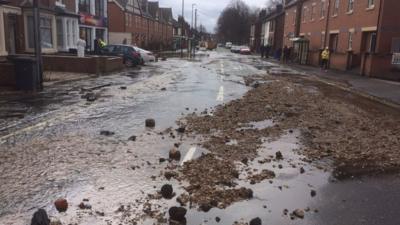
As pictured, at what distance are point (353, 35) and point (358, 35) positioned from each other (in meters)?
1.19

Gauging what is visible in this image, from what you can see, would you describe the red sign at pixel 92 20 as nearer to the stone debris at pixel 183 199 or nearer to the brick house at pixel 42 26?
the brick house at pixel 42 26

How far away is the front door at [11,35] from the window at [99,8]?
69.7ft

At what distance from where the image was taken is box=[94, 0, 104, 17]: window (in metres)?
49.5

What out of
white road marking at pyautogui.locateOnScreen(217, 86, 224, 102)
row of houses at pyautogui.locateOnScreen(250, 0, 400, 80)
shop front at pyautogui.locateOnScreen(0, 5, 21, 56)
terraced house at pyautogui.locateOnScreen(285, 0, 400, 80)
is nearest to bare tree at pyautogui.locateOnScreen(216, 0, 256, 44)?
row of houses at pyautogui.locateOnScreen(250, 0, 400, 80)

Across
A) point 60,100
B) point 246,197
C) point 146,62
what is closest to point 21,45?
point 146,62

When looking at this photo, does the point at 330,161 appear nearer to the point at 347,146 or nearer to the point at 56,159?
the point at 347,146

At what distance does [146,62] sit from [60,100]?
2281 cm

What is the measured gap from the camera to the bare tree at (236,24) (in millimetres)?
141750

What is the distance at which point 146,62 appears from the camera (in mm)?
36406

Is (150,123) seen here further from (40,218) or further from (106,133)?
(40,218)

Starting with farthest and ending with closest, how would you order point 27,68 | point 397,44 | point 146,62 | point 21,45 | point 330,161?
1. point 146,62
2. point 21,45
3. point 397,44
4. point 27,68
5. point 330,161

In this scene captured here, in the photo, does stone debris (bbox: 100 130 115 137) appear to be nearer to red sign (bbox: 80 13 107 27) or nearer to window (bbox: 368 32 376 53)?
window (bbox: 368 32 376 53)

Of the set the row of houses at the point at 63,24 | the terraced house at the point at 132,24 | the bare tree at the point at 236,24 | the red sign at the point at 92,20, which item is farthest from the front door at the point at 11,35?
the bare tree at the point at 236,24

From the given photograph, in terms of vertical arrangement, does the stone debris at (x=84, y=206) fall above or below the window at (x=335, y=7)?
below
